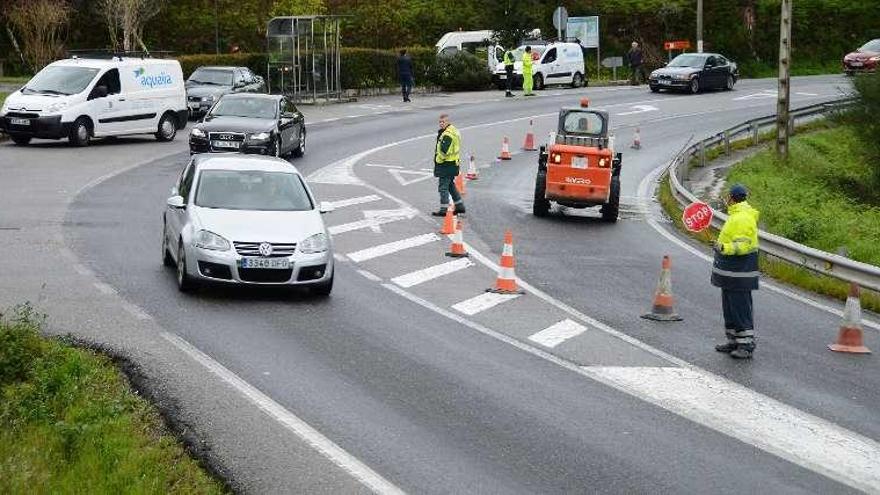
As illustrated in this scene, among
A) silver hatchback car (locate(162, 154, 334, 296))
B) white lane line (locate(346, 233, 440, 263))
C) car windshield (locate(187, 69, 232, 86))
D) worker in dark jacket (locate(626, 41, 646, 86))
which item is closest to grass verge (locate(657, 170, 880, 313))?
white lane line (locate(346, 233, 440, 263))

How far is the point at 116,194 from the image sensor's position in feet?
81.5

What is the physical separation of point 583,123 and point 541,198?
5.59 ft

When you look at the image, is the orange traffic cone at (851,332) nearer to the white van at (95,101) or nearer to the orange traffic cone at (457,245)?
the orange traffic cone at (457,245)

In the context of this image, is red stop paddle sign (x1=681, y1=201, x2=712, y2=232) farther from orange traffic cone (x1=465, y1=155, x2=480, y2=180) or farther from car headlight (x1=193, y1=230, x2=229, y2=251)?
orange traffic cone (x1=465, y1=155, x2=480, y2=180)

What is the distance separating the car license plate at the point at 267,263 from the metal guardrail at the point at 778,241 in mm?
7258

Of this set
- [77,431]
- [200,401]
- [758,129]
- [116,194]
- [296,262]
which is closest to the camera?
[77,431]

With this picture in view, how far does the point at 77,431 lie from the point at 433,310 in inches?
270

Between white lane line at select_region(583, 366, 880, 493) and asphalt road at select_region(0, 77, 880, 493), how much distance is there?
0.03m

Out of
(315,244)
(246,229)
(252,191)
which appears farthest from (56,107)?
(315,244)

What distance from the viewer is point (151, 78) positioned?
3441cm

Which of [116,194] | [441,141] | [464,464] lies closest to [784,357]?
[464,464]

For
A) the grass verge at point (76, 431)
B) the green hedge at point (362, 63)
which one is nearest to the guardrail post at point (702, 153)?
the green hedge at point (362, 63)

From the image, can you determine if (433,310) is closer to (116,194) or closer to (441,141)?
(441,141)

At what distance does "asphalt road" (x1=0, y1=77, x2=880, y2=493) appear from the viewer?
393 inches
